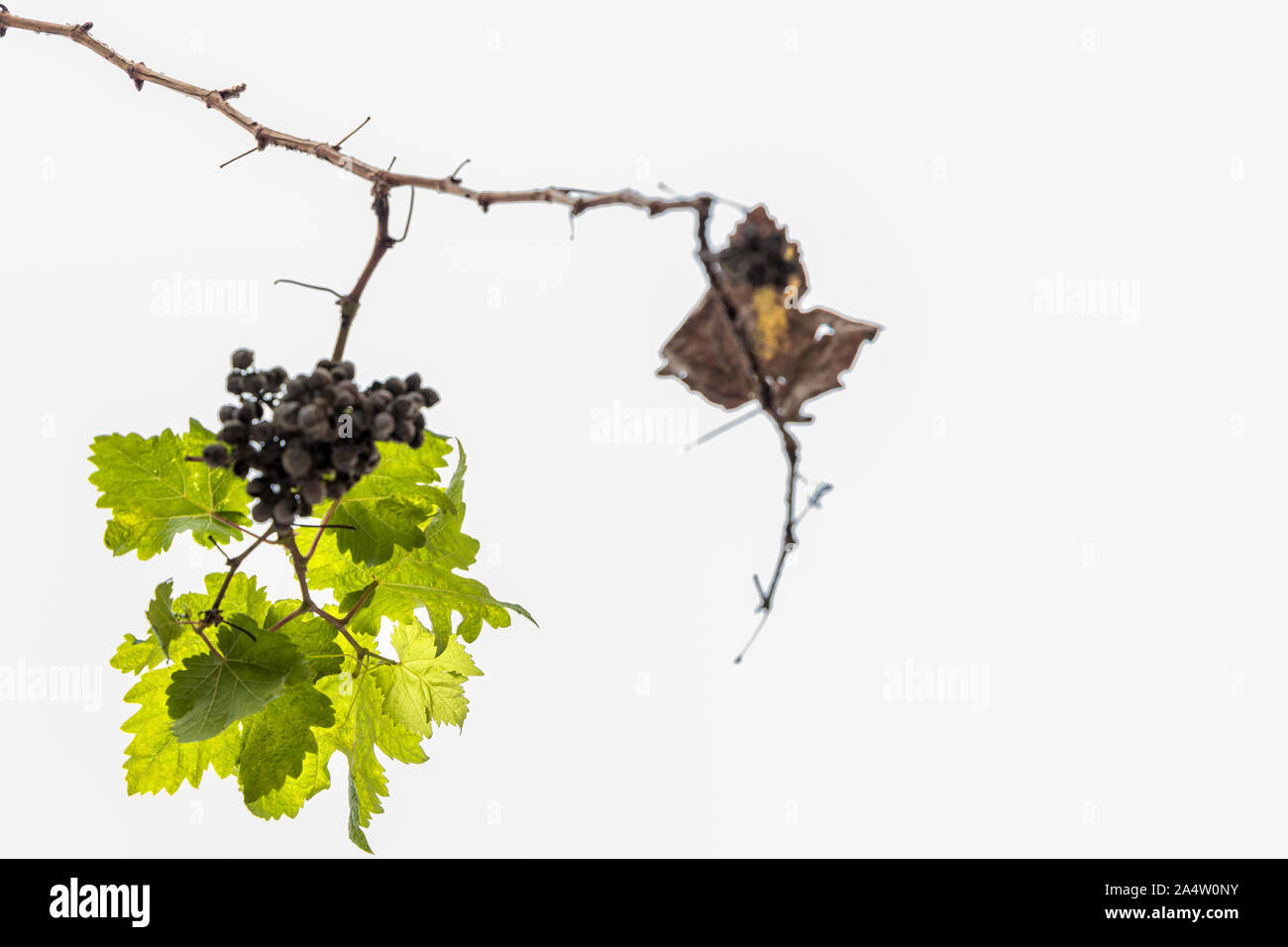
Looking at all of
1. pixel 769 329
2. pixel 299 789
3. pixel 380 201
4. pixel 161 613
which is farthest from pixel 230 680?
pixel 769 329

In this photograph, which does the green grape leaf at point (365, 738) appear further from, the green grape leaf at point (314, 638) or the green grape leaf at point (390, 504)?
the green grape leaf at point (390, 504)

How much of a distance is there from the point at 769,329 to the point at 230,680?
54 centimetres

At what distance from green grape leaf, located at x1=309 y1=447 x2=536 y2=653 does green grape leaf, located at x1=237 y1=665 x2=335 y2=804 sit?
96 mm

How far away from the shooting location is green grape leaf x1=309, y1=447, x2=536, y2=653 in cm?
96

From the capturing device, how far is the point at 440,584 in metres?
0.97

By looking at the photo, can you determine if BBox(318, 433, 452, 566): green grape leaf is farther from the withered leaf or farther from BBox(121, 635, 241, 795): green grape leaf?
the withered leaf

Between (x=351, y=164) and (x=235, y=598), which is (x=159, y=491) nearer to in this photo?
(x=235, y=598)

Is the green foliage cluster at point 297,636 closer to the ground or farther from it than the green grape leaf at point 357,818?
farther from it

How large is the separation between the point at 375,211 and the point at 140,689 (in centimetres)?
49

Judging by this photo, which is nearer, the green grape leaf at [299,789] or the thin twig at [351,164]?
the thin twig at [351,164]

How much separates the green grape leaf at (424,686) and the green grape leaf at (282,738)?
10cm

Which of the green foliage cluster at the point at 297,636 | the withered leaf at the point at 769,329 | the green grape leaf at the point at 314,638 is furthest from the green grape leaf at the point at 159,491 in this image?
the withered leaf at the point at 769,329

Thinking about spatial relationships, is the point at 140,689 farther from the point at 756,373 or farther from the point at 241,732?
the point at 756,373

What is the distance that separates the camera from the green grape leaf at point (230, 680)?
0.84 m
